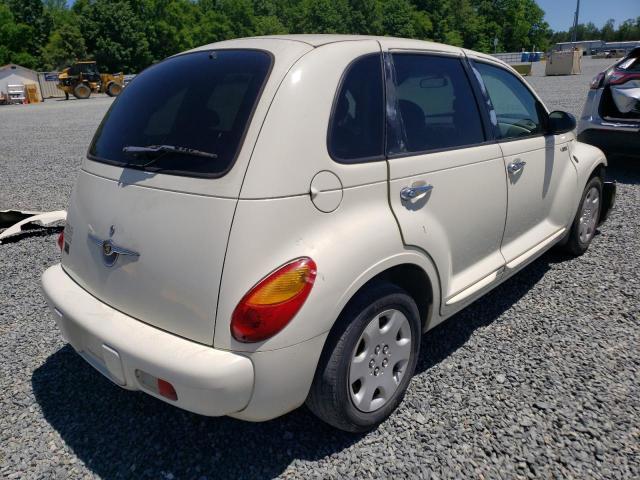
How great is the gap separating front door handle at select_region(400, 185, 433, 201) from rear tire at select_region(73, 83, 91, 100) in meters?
37.0

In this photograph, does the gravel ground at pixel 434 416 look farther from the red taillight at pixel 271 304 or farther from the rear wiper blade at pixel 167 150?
the rear wiper blade at pixel 167 150

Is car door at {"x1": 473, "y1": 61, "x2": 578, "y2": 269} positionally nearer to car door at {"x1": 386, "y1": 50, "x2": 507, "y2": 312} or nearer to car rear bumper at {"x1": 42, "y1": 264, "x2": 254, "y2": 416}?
car door at {"x1": 386, "y1": 50, "x2": 507, "y2": 312}

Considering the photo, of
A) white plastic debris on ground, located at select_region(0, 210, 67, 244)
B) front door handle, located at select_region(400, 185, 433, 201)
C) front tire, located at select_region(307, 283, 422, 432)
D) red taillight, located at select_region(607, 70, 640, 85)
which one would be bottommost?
white plastic debris on ground, located at select_region(0, 210, 67, 244)

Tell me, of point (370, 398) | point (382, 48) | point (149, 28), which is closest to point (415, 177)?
point (382, 48)

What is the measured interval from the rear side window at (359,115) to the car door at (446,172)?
8 cm

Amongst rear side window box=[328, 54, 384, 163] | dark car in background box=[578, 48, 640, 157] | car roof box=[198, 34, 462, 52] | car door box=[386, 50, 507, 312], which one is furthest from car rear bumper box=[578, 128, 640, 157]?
rear side window box=[328, 54, 384, 163]

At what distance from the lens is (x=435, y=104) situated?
9.31ft

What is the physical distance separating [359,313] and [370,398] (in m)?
0.48

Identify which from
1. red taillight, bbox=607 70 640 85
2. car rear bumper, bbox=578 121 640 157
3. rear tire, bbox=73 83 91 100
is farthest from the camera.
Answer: rear tire, bbox=73 83 91 100

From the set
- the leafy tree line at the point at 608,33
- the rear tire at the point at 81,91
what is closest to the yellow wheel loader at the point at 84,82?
the rear tire at the point at 81,91

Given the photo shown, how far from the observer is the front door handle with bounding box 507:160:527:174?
3.13 m

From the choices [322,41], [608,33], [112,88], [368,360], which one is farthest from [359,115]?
[608,33]

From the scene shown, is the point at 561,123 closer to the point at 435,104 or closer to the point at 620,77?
the point at 435,104

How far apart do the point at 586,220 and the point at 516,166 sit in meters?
1.72
